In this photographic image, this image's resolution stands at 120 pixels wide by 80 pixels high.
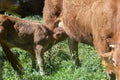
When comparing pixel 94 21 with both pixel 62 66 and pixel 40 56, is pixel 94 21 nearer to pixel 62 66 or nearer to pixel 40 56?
pixel 62 66

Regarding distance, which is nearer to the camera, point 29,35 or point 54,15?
point 54,15

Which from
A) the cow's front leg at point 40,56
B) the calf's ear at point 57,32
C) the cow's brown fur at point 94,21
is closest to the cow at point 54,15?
the calf's ear at point 57,32

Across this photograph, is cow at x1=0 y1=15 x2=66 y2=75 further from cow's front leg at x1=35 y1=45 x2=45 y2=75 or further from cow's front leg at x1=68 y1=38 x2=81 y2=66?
cow's front leg at x1=68 y1=38 x2=81 y2=66

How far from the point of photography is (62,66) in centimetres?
858

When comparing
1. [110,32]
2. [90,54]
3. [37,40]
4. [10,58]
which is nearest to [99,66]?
[90,54]

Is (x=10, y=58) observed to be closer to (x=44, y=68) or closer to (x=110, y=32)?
(x=110, y=32)

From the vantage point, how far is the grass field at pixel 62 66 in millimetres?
7551

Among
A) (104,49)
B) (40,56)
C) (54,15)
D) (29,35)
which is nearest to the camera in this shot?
(104,49)

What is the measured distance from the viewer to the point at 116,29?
6281mm

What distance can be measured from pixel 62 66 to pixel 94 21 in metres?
1.86

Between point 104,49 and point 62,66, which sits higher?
point 104,49

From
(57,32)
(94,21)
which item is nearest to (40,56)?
(57,32)

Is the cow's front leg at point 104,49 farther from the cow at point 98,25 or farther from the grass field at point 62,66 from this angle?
the grass field at point 62,66

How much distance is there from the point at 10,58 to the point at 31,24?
3417 mm
